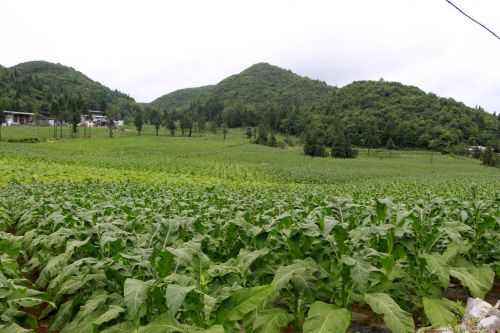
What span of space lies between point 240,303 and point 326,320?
0.76 m

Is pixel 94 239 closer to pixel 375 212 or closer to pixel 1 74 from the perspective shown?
pixel 375 212

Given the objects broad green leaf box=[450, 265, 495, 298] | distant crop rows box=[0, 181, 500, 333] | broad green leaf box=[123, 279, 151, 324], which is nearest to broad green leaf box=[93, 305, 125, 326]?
distant crop rows box=[0, 181, 500, 333]

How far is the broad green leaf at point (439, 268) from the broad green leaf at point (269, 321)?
144 centimetres

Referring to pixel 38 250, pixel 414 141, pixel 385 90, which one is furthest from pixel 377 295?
pixel 385 90

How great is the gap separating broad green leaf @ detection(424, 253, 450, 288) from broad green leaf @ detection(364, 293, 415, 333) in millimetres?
593

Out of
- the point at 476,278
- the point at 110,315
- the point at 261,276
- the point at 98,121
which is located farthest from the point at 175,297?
the point at 98,121

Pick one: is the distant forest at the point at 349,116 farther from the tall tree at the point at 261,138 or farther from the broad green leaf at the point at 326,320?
the broad green leaf at the point at 326,320

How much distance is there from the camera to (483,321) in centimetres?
287

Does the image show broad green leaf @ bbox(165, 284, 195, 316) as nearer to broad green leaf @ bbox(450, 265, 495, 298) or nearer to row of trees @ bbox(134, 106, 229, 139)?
broad green leaf @ bbox(450, 265, 495, 298)

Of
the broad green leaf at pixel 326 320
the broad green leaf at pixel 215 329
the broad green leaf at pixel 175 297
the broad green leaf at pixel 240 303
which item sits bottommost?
the broad green leaf at pixel 326 320

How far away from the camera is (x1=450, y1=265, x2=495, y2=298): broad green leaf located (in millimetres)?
3346

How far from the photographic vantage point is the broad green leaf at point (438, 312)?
311 cm

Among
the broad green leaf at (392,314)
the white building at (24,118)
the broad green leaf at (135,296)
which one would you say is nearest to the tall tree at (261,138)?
the white building at (24,118)

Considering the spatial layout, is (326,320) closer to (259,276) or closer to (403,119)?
(259,276)
